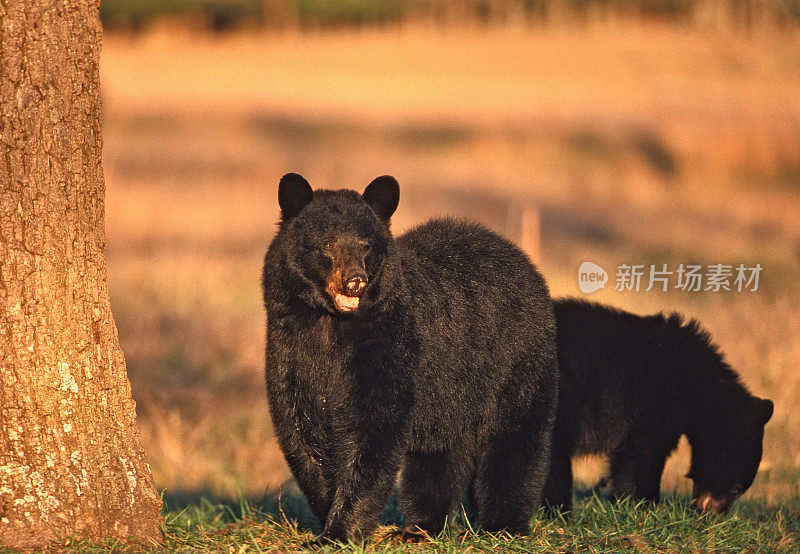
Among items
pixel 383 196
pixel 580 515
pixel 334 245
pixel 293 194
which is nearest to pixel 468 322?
pixel 383 196

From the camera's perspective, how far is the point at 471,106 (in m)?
25.9

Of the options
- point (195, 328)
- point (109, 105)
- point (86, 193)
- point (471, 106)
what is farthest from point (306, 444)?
point (471, 106)

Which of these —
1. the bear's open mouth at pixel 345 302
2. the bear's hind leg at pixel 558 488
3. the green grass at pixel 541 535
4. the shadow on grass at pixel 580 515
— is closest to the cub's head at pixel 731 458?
the shadow on grass at pixel 580 515

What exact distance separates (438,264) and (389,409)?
83 centimetres

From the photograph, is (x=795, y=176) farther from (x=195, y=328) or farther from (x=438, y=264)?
(x=438, y=264)

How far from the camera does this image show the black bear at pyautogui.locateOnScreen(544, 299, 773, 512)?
5.59 metres

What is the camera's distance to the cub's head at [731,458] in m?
5.78

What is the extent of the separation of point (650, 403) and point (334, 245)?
260 centimetres

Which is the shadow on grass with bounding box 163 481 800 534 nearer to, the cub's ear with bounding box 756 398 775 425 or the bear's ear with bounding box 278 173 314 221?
the cub's ear with bounding box 756 398 775 425

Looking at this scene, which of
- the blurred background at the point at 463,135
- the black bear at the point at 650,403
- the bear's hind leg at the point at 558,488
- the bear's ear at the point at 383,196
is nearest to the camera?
the bear's ear at the point at 383,196

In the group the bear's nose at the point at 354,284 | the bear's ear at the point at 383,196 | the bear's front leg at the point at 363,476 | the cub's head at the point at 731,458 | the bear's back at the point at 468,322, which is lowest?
the cub's head at the point at 731,458

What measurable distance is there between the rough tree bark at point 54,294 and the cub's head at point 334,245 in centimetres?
79

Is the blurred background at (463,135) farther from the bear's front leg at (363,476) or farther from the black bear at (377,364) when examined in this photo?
the bear's front leg at (363,476)

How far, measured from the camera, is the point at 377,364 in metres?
4.03
